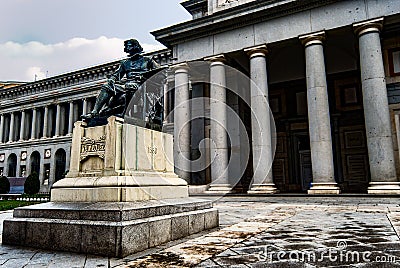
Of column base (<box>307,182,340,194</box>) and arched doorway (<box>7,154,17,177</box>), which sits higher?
arched doorway (<box>7,154,17,177</box>)

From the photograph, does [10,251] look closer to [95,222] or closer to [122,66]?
[95,222]

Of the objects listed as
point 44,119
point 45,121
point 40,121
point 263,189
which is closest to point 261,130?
point 263,189

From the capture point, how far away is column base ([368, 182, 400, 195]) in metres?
12.5

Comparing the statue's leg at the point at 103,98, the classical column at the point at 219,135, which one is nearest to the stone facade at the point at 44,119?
the classical column at the point at 219,135

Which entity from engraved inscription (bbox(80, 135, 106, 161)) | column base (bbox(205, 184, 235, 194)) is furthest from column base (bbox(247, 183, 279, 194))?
engraved inscription (bbox(80, 135, 106, 161))

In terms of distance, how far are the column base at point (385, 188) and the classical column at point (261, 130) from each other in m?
4.27

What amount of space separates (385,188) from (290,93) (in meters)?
11.2

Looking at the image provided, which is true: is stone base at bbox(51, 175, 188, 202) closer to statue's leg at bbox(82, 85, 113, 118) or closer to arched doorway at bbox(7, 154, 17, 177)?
statue's leg at bbox(82, 85, 113, 118)

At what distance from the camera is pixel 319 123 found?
1434cm

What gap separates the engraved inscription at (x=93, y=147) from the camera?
17.7ft

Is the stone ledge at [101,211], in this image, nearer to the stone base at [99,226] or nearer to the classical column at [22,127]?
the stone base at [99,226]

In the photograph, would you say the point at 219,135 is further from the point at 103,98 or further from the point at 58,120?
the point at 58,120

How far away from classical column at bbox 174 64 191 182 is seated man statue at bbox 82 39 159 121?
1107 centimetres

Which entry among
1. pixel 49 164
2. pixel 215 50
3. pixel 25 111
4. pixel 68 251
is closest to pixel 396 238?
pixel 68 251
